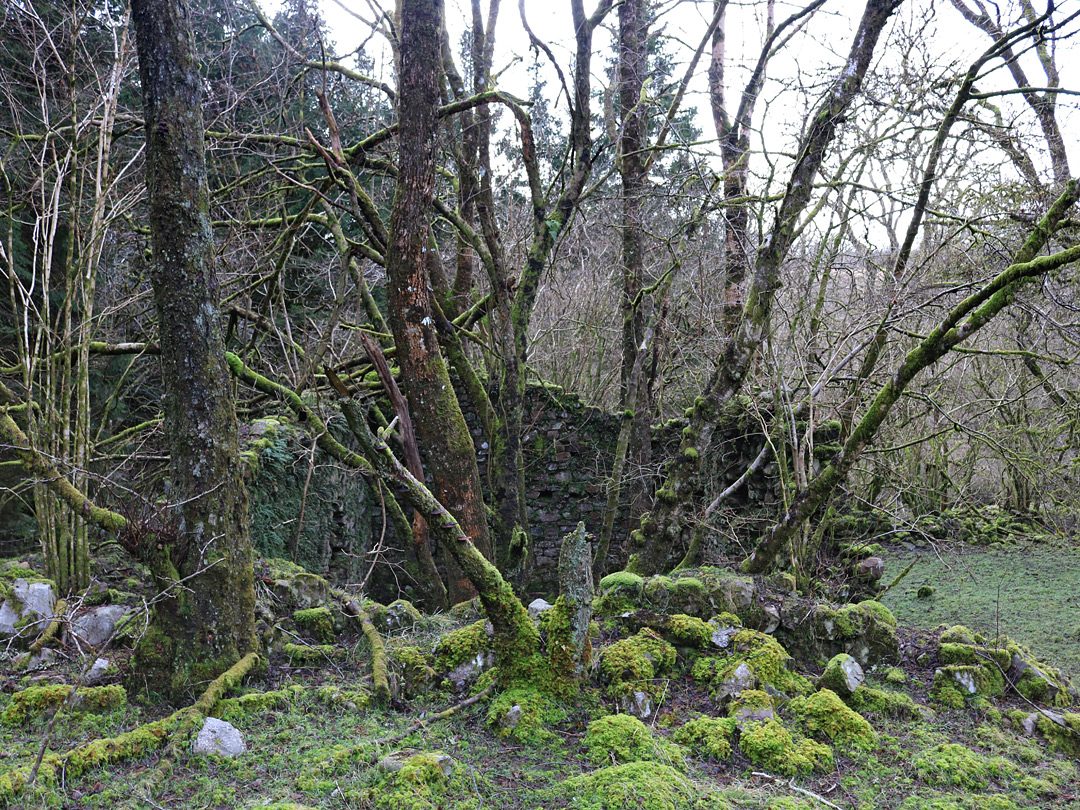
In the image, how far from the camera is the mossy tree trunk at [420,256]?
15.0ft

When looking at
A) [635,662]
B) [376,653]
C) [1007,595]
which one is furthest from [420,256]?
[1007,595]

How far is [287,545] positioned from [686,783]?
4.48 metres

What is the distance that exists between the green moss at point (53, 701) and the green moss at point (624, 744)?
6.96 feet

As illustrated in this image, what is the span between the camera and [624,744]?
2.80m

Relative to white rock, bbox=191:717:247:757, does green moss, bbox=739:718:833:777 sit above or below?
below

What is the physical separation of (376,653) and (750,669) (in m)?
1.92

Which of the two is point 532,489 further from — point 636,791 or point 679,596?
point 636,791

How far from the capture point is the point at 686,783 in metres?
2.52

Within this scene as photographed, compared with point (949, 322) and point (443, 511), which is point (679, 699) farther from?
point (949, 322)

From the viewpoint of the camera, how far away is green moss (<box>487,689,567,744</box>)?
9.59ft

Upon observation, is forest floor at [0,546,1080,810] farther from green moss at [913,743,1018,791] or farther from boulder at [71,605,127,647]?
boulder at [71,605,127,647]

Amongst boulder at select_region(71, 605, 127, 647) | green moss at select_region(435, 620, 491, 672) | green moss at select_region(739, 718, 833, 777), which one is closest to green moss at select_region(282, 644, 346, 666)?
green moss at select_region(435, 620, 491, 672)

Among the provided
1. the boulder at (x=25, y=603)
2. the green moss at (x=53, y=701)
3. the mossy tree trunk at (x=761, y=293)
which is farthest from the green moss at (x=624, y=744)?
the boulder at (x=25, y=603)

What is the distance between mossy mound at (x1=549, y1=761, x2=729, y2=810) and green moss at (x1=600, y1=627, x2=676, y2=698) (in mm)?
650
